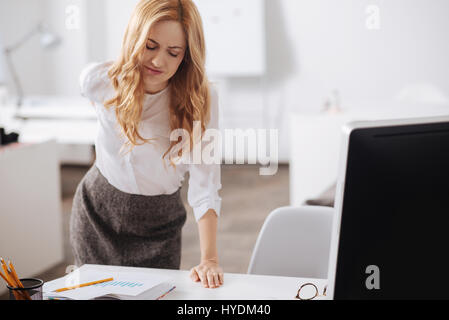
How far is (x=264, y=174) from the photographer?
4953mm

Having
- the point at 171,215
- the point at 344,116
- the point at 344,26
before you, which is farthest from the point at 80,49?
the point at 171,215

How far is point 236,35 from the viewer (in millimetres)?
5023

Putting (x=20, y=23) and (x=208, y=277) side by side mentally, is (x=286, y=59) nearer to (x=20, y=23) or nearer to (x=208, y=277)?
(x=20, y=23)

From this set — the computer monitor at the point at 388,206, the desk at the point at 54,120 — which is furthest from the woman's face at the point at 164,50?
the desk at the point at 54,120

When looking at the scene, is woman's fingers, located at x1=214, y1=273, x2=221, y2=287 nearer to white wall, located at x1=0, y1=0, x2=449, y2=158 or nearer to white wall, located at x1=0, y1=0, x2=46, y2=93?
white wall, located at x1=0, y1=0, x2=449, y2=158

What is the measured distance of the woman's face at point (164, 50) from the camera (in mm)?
1220

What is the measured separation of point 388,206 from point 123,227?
865 mm

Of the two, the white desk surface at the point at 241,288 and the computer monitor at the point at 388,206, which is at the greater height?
the computer monitor at the point at 388,206

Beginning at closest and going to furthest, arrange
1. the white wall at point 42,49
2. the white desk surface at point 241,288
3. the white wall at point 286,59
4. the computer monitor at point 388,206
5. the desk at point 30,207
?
the computer monitor at point 388,206 < the white desk surface at point 241,288 < the desk at point 30,207 < the white wall at point 286,59 < the white wall at point 42,49

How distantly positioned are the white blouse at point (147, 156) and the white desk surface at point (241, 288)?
0.56ft

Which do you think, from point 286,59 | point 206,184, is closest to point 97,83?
point 206,184

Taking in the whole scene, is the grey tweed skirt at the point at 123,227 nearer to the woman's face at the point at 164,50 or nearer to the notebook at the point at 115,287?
the notebook at the point at 115,287
